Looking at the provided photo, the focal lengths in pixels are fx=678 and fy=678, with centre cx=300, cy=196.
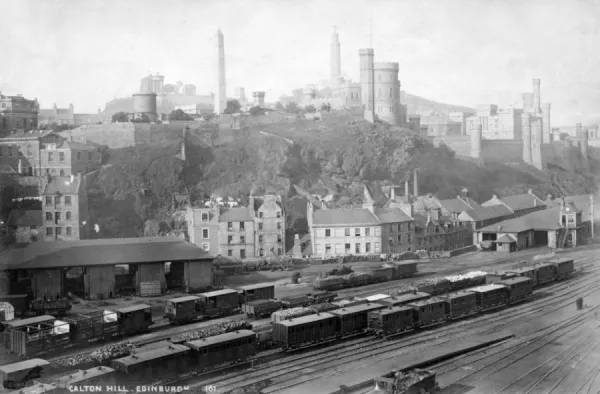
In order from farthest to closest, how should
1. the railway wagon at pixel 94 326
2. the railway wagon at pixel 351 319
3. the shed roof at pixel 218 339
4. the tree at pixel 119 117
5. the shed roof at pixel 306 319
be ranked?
the tree at pixel 119 117 < the railway wagon at pixel 351 319 < the railway wagon at pixel 94 326 < the shed roof at pixel 306 319 < the shed roof at pixel 218 339

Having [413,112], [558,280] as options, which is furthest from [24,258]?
[413,112]

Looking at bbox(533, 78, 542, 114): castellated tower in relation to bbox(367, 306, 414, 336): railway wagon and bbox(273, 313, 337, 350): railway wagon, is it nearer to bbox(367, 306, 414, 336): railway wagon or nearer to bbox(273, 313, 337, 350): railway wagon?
bbox(367, 306, 414, 336): railway wagon

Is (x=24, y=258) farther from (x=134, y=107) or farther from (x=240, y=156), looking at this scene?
(x=134, y=107)

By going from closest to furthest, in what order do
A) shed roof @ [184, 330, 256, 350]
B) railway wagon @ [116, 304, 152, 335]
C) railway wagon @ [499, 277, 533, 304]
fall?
1. shed roof @ [184, 330, 256, 350]
2. railway wagon @ [116, 304, 152, 335]
3. railway wagon @ [499, 277, 533, 304]

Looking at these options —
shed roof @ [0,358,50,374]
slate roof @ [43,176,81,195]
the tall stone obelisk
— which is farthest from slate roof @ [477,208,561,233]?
shed roof @ [0,358,50,374]

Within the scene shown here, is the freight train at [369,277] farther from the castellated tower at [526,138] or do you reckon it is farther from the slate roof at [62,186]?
the castellated tower at [526,138]

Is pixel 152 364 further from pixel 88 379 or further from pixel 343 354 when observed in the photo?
pixel 343 354

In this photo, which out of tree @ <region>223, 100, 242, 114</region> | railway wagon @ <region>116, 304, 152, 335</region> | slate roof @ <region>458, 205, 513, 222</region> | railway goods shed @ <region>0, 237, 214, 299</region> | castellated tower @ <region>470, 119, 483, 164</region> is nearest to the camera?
railway wagon @ <region>116, 304, 152, 335</region>

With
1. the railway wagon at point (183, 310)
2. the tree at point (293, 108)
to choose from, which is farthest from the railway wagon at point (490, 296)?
the tree at point (293, 108)
